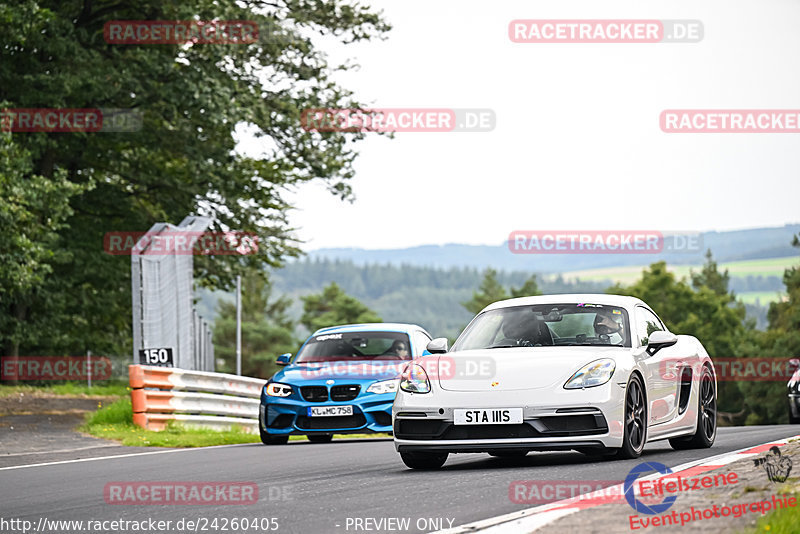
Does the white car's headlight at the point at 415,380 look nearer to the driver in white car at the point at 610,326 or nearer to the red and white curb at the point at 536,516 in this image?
the driver in white car at the point at 610,326

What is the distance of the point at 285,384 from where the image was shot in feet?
49.8

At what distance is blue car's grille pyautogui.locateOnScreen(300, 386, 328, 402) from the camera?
1508 centimetres

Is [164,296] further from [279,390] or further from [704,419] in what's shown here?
[704,419]

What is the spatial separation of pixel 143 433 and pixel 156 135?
14.2 m

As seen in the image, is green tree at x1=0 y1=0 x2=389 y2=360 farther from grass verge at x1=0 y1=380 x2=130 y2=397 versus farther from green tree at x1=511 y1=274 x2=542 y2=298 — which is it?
green tree at x1=511 y1=274 x2=542 y2=298

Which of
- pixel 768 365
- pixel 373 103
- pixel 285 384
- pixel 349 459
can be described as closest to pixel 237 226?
pixel 373 103

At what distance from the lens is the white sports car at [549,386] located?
945 centimetres

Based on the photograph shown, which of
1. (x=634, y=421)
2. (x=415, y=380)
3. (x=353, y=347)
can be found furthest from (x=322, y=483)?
(x=353, y=347)

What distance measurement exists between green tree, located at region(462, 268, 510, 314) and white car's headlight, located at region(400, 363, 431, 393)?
14964 cm

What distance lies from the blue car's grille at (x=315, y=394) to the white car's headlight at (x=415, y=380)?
16.3 ft

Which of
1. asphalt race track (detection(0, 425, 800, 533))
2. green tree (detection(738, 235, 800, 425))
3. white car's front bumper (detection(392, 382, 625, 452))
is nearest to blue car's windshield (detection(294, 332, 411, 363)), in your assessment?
asphalt race track (detection(0, 425, 800, 533))

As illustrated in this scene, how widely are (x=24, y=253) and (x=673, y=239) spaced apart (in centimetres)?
1420

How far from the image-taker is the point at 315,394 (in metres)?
15.1

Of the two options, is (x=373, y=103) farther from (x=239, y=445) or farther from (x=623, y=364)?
(x=623, y=364)
